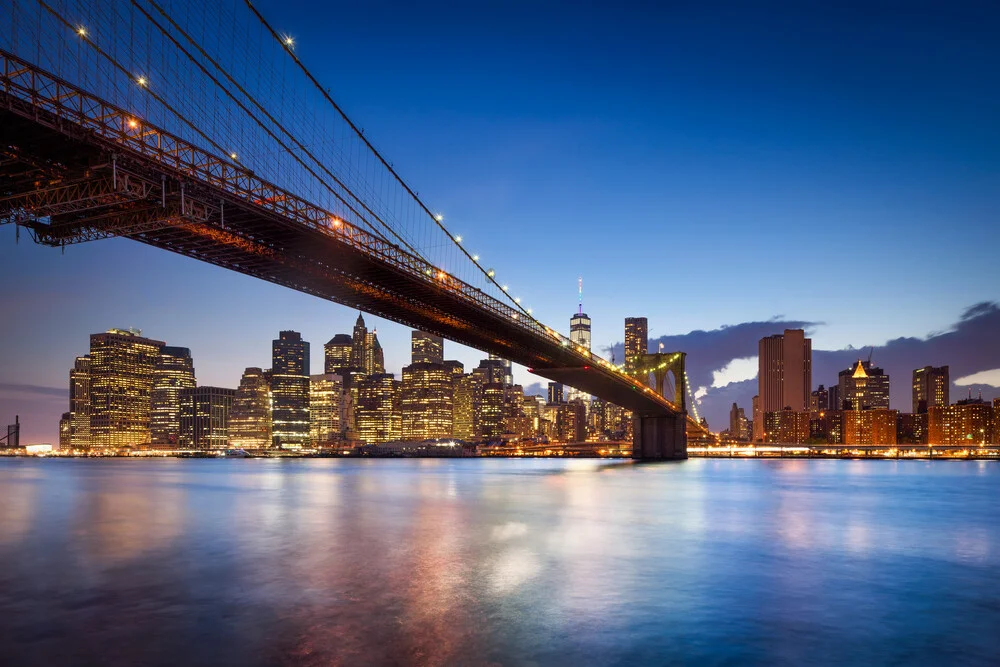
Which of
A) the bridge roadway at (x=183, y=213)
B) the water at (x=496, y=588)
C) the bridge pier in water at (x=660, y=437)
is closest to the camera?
the water at (x=496, y=588)

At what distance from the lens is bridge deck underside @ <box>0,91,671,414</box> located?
22156 millimetres

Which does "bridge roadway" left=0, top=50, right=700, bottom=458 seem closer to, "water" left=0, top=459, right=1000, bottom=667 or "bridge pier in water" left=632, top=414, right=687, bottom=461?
"water" left=0, top=459, right=1000, bottom=667

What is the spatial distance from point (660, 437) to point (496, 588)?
8732 centimetres

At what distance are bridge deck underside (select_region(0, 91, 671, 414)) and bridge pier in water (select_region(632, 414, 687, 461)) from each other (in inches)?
1812

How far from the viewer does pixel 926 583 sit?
1506 centimetres

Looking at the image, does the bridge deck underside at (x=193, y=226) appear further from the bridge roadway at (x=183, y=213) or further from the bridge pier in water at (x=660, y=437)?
the bridge pier in water at (x=660, y=437)

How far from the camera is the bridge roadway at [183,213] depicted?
21320 mm

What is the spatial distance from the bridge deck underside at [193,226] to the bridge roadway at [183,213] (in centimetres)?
5

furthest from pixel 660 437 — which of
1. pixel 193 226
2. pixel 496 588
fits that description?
pixel 496 588

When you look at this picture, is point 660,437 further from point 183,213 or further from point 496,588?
point 496,588

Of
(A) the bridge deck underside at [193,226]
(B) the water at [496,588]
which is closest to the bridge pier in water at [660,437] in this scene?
(A) the bridge deck underside at [193,226]

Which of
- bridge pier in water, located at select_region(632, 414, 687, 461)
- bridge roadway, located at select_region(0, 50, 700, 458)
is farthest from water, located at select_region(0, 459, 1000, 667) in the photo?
bridge pier in water, located at select_region(632, 414, 687, 461)

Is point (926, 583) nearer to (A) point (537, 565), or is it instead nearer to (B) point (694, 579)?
(B) point (694, 579)

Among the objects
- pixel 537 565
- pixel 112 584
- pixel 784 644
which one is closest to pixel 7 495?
pixel 112 584
